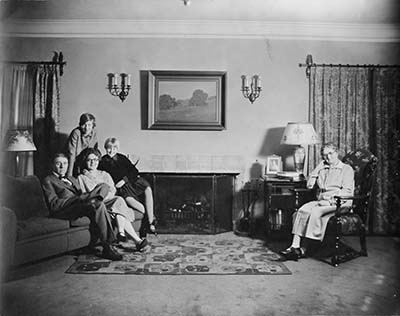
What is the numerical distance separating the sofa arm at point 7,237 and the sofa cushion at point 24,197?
4 cm

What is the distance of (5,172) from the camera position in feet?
6.07

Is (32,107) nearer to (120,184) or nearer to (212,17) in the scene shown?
(120,184)

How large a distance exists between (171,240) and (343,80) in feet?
4.29

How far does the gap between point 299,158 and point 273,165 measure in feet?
0.61

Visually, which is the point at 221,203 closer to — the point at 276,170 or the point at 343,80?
the point at 276,170

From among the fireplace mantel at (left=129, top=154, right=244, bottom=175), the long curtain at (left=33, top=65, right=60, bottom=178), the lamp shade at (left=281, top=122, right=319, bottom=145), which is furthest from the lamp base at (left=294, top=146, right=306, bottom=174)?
the long curtain at (left=33, top=65, right=60, bottom=178)

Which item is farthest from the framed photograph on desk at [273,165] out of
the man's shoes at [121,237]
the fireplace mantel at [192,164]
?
the man's shoes at [121,237]

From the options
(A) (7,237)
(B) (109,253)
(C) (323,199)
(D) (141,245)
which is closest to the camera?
(A) (7,237)

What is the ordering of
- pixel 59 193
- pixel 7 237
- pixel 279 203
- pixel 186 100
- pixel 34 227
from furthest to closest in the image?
1. pixel 186 100
2. pixel 279 203
3. pixel 59 193
4. pixel 34 227
5. pixel 7 237

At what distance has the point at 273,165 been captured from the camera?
112 inches

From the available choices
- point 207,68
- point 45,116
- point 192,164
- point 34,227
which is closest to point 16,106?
point 45,116

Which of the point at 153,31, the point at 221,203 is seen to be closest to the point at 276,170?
the point at 221,203

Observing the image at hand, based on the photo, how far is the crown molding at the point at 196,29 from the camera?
6.32 ft

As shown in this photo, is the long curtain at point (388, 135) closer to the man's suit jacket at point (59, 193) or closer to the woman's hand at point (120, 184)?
the woman's hand at point (120, 184)
